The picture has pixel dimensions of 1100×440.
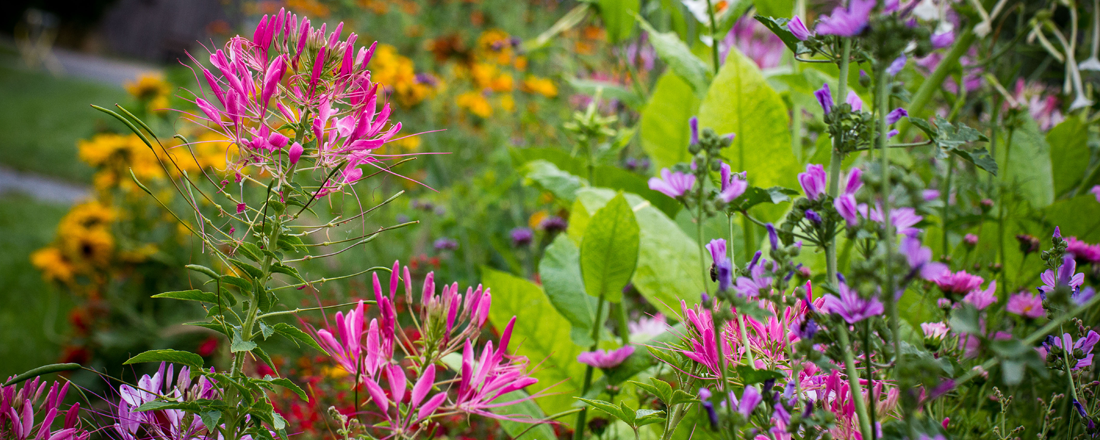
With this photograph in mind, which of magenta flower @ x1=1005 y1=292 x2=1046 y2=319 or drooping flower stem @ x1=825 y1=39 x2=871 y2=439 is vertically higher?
drooping flower stem @ x1=825 y1=39 x2=871 y2=439

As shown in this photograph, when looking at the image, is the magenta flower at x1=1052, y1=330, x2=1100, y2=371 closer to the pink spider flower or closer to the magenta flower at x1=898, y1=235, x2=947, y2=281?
the magenta flower at x1=898, y1=235, x2=947, y2=281

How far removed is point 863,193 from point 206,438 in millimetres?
459

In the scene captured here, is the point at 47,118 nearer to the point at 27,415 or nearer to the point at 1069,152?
the point at 27,415

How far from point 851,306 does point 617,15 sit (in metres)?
0.83

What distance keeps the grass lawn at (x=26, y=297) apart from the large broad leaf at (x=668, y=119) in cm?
171

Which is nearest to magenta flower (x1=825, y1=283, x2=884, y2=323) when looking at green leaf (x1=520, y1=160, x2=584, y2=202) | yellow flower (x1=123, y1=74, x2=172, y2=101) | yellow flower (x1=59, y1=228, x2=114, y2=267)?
green leaf (x1=520, y1=160, x2=584, y2=202)

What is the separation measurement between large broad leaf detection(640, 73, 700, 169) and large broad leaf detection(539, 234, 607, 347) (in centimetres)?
23

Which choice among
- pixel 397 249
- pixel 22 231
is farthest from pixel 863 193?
pixel 22 231

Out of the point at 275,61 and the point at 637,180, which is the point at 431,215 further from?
the point at 275,61

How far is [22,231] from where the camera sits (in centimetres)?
344

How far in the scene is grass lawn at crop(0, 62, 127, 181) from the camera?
5.03 meters

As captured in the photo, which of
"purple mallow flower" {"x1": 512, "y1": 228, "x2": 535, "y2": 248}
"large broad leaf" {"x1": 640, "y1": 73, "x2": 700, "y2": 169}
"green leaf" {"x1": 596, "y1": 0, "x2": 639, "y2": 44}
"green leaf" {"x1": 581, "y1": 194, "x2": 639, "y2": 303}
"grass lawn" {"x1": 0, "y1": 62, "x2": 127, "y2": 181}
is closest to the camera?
"green leaf" {"x1": 581, "y1": 194, "x2": 639, "y2": 303}

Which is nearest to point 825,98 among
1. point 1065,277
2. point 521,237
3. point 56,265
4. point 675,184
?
point 675,184

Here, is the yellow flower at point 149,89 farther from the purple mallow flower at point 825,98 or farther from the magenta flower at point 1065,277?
the magenta flower at point 1065,277
